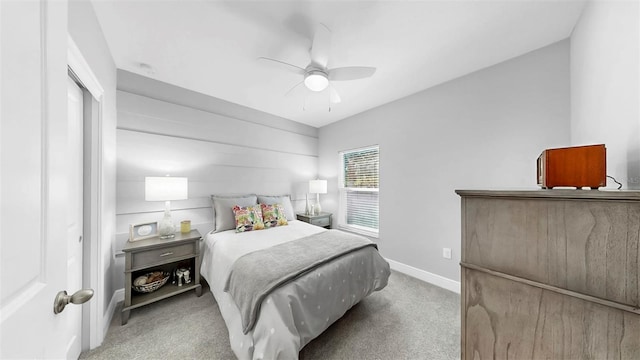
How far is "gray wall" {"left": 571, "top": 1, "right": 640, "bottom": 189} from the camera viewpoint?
0.96m

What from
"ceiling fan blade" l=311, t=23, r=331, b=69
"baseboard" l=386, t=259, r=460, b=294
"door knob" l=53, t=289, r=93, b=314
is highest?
"ceiling fan blade" l=311, t=23, r=331, b=69

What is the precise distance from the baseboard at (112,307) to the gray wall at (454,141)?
3.12m

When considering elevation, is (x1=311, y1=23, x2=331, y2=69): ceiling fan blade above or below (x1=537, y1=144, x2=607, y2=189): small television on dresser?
above

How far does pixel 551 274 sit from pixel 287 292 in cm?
132

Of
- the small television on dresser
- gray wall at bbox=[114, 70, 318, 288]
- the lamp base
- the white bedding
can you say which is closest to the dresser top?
the small television on dresser

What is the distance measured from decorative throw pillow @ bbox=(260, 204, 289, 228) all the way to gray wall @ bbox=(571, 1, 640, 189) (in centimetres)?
283

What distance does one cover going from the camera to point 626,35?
3.31ft

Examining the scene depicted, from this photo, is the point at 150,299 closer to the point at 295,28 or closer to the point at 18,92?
the point at 18,92

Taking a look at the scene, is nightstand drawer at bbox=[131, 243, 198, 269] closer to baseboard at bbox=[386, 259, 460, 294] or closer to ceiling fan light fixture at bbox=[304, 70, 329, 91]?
ceiling fan light fixture at bbox=[304, 70, 329, 91]

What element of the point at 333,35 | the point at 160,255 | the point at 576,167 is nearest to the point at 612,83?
the point at 576,167

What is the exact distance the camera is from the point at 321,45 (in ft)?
5.46

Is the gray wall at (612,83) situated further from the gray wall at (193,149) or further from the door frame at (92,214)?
the gray wall at (193,149)

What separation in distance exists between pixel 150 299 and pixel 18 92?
2216mm

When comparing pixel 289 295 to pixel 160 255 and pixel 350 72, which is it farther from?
pixel 350 72
